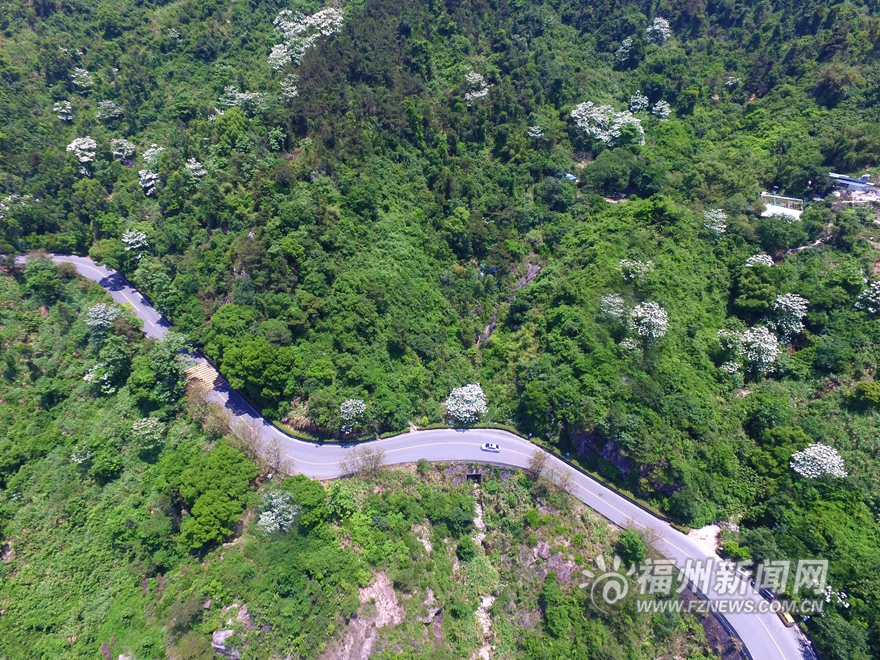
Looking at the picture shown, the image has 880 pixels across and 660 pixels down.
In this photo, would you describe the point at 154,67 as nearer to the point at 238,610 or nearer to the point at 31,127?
the point at 31,127

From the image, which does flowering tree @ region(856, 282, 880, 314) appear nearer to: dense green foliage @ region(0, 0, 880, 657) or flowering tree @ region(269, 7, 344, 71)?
dense green foliage @ region(0, 0, 880, 657)

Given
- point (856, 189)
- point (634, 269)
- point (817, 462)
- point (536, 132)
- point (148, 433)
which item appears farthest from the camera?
point (536, 132)

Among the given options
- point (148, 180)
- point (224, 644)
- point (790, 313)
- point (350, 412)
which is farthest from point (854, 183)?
point (148, 180)

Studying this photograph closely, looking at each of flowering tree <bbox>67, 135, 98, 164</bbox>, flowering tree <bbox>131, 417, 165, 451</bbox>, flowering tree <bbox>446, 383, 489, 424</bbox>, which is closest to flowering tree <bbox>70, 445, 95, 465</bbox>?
flowering tree <bbox>131, 417, 165, 451</bbox>

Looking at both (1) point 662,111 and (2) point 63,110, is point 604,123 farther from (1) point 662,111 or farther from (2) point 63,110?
(2) point 63,110

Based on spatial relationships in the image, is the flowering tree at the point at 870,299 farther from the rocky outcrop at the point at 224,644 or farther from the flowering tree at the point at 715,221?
the rocky outcrop at the point at 224,644

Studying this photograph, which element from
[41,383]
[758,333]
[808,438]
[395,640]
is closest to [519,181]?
[758,333]
